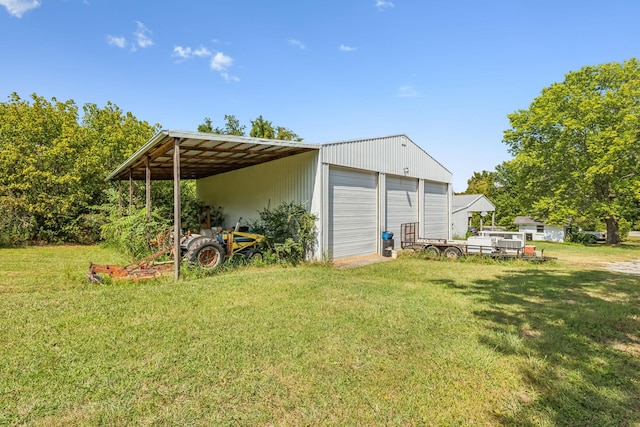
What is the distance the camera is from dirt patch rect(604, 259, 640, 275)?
8.32 meters

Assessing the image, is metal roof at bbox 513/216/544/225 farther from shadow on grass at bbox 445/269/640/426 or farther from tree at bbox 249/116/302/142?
tree at bbox 249/116/302/142

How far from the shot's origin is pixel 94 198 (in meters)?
14.7

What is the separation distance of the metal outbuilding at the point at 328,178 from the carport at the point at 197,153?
0.03 metres

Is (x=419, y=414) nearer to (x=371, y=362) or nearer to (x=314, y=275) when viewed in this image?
(x=371, y=362)

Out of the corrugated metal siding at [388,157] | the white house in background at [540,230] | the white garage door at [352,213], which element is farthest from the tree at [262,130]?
the white garage door at [352,213]

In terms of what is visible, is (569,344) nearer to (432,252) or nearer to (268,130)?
(432,252)

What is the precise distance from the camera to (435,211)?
1393cm

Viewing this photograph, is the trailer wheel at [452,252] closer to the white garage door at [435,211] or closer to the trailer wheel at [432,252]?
the trailer wheel at [432,252]

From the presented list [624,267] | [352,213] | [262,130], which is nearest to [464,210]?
[624,267]

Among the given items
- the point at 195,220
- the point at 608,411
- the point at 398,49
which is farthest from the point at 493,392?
the point at 195,220

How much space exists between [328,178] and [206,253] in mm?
3991

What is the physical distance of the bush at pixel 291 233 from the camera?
877 cm

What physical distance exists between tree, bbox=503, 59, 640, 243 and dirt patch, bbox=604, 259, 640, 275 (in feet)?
25.1

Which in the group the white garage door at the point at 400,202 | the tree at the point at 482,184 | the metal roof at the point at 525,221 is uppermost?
the tree at the point at 482,184
